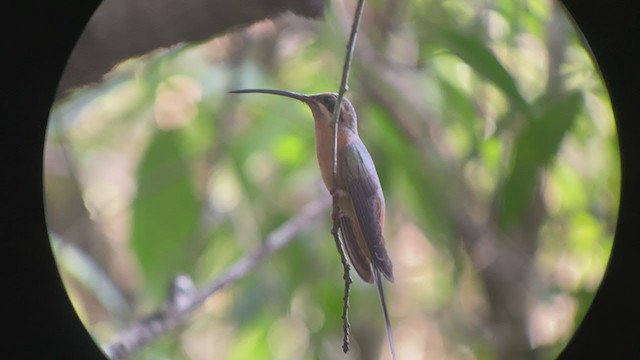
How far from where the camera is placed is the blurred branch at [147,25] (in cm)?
74

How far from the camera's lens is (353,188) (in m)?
0.72

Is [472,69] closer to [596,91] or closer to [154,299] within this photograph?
[596,91]

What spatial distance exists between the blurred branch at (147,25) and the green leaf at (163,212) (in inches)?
3.4

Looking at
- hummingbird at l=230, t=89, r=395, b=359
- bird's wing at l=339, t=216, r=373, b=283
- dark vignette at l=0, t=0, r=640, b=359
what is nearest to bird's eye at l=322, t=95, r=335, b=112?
hummingbird at l=230, t=89, r=395, b=359

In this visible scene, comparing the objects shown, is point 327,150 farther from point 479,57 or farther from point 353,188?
point 479,57

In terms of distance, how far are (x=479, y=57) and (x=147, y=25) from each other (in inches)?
12.4

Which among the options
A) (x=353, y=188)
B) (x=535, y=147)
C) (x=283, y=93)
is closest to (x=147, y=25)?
(x=283, y=93)

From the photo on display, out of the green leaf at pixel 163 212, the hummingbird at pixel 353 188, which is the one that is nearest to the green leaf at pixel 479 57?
the hummingbird at pixel 353 188

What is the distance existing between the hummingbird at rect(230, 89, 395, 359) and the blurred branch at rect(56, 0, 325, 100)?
79 millimetres

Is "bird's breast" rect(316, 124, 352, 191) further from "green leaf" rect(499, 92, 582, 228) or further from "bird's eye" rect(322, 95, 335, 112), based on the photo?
"green leaf" rect(499, 92, 582, 228)

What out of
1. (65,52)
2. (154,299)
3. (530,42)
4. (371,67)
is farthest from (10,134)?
(530,42)

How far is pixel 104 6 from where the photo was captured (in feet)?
2.44

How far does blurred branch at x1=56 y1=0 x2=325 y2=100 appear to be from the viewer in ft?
2.41

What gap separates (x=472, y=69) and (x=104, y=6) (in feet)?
1.16
